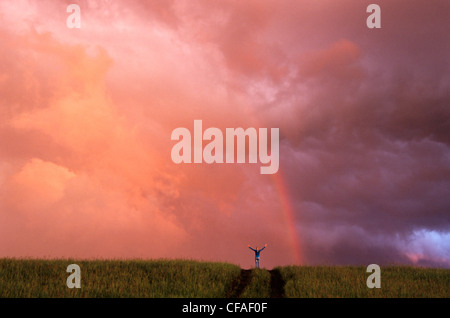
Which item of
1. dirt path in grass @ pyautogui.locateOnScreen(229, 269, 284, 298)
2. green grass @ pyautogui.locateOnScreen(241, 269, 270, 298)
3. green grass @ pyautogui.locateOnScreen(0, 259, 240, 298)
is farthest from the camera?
dirt path in grass @ pyautogui.locateOnScreen(229, 269, 284, 298)

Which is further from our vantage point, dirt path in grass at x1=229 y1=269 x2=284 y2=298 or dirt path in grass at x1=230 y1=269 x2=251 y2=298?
dirt path in grass at x1=230 y1=269 x2=251 y2=298

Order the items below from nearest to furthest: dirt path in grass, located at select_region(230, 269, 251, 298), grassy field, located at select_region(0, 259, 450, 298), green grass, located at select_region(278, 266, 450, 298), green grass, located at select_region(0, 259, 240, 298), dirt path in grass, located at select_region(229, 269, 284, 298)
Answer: green grass, located at select_region(0, 259, 240, 298) → grassy field, located at select_region(0, 259, 450, 298) → green grass, located at select_region(278, 266, 450, 298) → dirt path in grass, located at select_region(229, 269, 284, 298) → dirt path in grass, located at select_region(230, 269, 251, 298)

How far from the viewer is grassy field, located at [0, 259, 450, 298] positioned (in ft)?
64.8

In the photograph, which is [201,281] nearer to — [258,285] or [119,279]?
[258,285]

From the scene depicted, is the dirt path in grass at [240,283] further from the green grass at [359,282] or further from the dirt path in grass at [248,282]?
the green grass at [359,282]

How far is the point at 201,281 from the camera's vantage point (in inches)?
871

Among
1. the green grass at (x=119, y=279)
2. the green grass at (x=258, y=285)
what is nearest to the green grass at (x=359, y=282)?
the green grass at (x=258, y=285)

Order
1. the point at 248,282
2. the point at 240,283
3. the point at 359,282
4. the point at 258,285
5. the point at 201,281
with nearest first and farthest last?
the point at 201,281, the point at 359,282, the point at 258,285, the point at 240,283, the point at 248,282

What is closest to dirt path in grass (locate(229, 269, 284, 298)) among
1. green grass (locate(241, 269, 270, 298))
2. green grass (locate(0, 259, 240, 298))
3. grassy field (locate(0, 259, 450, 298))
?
grassy field (locate(0, 259, 450, 298))

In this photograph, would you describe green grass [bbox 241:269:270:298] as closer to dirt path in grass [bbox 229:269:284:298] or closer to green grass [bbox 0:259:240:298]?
dirt path in grass [bbox 229:269:284:298]

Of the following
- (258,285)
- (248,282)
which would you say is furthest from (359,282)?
(248,282)

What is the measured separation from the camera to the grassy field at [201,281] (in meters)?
19.8
